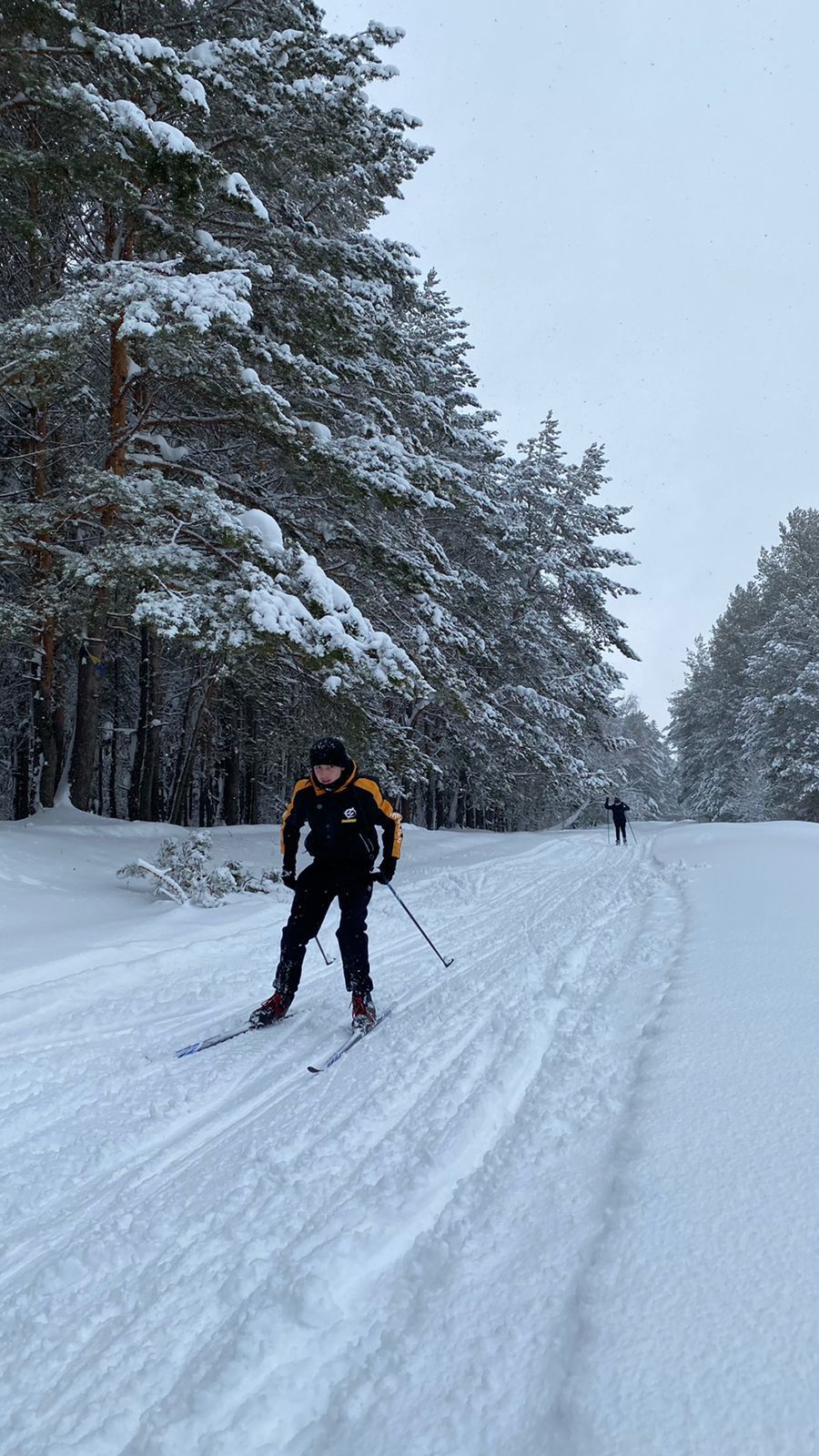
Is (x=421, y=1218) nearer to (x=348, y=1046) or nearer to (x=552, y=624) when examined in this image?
(x=348, y=1046)

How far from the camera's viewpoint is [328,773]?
4.98 m

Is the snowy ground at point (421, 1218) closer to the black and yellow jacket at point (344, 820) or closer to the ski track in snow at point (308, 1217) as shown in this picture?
the ski track in snow at point (308, 1217)

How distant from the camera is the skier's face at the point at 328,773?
496cm

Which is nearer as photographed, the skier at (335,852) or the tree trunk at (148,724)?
the skier at (335,852)

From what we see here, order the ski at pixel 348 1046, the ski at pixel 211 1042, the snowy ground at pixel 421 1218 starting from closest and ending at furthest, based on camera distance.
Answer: the snowy ground at pixel 421 1218, the ski at pixel 348 1046, the ski at pixel 211 1042

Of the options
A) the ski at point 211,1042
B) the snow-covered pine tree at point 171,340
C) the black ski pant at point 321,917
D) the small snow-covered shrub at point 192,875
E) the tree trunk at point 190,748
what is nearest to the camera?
the ski at point 211,1042

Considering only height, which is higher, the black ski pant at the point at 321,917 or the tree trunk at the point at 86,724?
the tree trunk at the point at 86,724

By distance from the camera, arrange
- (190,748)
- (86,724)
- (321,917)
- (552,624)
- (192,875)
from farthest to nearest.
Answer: (552,624) < (190,748) < (86,724) < (192,875) < (321,917)

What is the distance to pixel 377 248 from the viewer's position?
453 inches

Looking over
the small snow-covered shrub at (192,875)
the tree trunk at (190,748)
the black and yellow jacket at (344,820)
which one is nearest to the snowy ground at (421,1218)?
the black and yellow jacket at (344,820)

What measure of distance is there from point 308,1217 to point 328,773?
2.76 metres

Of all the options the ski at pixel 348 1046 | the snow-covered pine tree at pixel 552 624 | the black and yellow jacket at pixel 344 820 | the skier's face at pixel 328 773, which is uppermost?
the snow-covered pine tree at pixel 552 624

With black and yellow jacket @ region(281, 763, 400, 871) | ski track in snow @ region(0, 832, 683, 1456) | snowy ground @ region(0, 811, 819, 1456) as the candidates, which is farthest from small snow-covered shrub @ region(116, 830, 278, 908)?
black and yellow jacket @ region(281, 763, 400, 871)

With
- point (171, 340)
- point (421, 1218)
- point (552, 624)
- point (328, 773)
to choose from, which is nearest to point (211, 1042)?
point (328, 773)
